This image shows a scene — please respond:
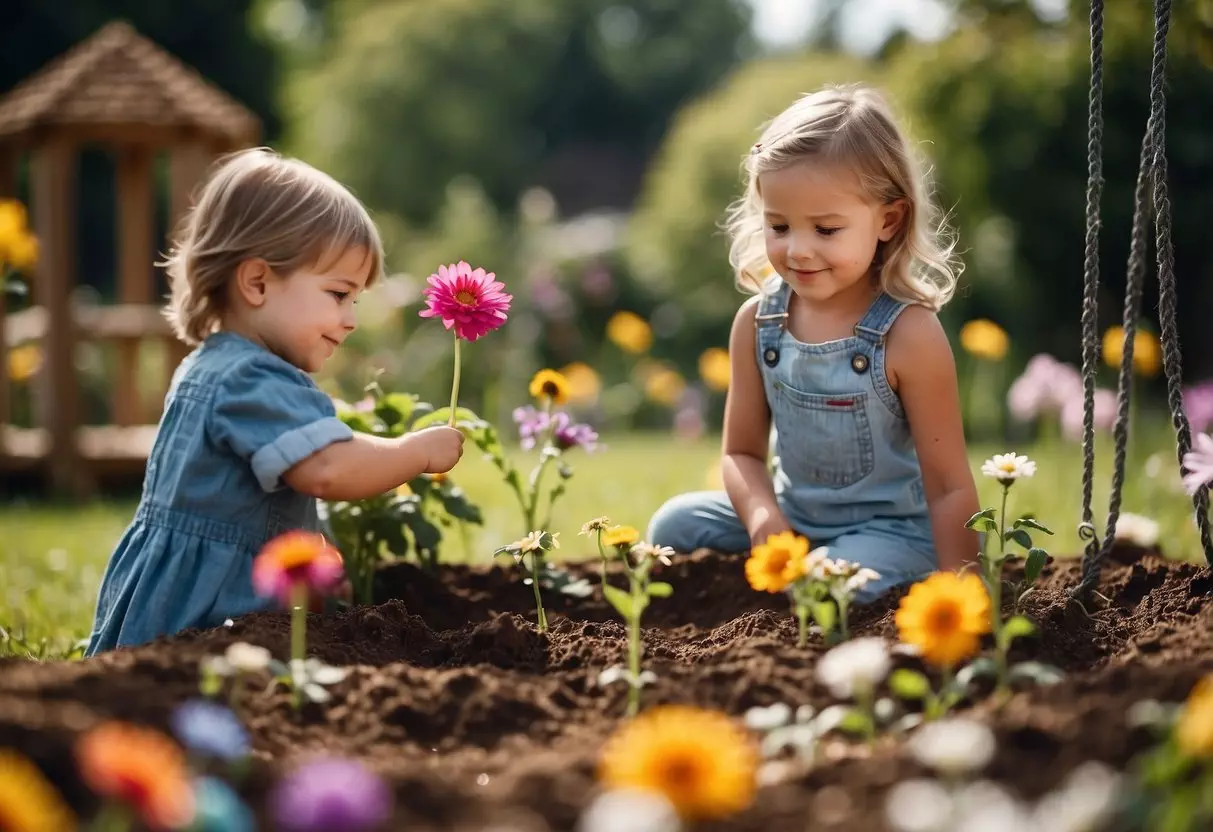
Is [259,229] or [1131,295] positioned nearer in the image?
[1131,295]

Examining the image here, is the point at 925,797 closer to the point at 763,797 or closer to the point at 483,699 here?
the point at 763,797

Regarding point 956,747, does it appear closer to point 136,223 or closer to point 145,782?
point 145,782

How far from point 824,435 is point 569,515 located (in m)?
1.77

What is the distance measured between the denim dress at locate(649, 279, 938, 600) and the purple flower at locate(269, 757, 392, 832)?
1.64 meters

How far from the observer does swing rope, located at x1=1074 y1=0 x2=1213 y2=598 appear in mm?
2129

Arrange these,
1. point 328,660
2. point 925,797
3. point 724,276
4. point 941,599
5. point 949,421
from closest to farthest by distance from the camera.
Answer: point 925,797
point 941,599
point 328,660
point 949,421
point 724,276

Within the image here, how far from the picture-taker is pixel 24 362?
6.40m

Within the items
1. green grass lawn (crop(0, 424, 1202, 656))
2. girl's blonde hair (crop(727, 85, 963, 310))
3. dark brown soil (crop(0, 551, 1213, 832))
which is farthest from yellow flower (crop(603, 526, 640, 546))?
green grass lawn (crop(0, 424, 1202, 656))

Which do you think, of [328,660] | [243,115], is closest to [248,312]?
[328,660]

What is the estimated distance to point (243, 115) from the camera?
20.1ft

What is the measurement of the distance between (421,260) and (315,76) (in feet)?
27.0

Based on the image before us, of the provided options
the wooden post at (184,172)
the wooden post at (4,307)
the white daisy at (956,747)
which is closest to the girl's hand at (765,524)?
the white daisy at (956,747)

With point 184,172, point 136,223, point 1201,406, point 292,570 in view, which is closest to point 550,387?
point 292,570

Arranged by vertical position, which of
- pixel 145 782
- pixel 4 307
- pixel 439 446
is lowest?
pixel 4 307
